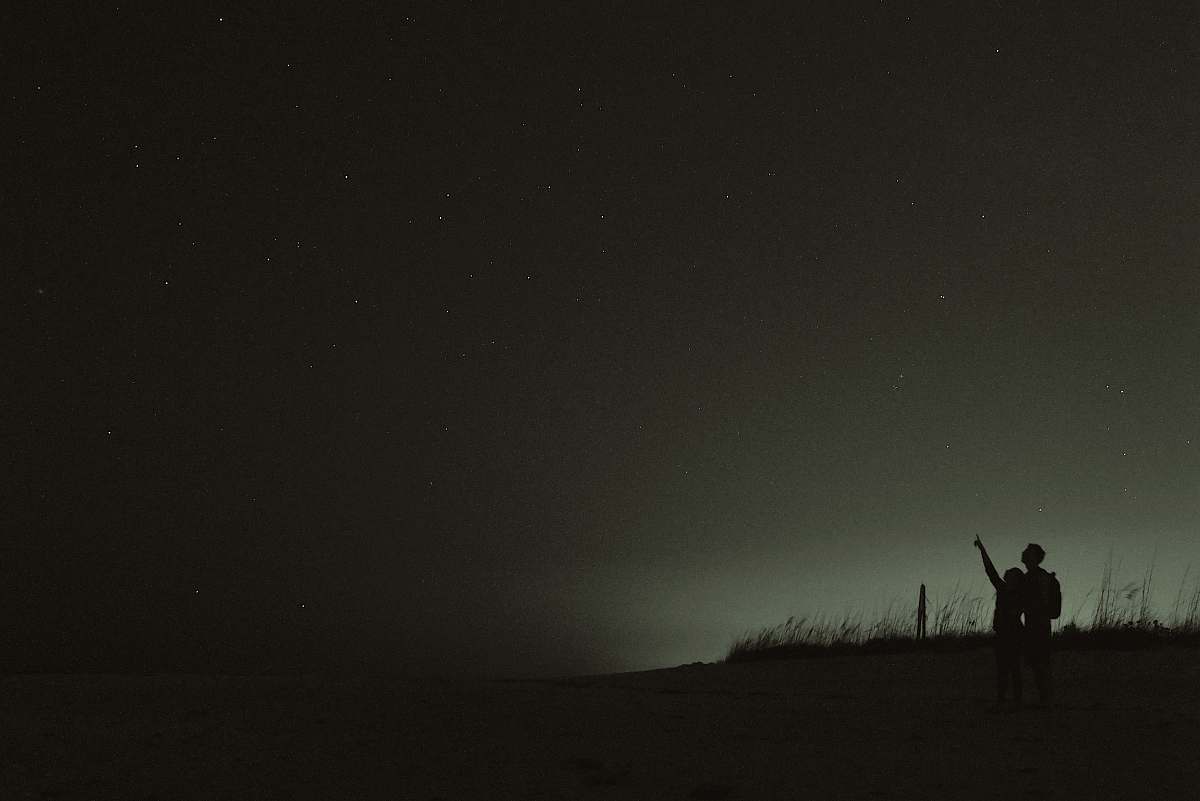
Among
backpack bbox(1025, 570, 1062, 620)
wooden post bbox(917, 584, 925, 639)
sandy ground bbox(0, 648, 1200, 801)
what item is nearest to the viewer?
sandy ground bbox(0, 648, 1200, 801)

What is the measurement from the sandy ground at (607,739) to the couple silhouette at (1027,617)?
18.9 inches

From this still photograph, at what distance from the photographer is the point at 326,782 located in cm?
854

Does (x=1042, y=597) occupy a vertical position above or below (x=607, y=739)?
above

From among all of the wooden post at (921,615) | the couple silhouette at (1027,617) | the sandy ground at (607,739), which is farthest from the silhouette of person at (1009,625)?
the wooden post at (921,615)

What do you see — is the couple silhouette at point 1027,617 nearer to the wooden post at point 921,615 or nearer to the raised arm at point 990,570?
the raised arm at point 990,570

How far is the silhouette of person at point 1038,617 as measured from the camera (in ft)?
37.2

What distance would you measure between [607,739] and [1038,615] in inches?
205

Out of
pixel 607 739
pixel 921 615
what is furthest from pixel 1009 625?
pixel 921 615

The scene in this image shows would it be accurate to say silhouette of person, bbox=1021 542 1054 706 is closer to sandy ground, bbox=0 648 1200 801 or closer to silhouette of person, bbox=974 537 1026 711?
silhouette of person, bbox=974 537 1026 711

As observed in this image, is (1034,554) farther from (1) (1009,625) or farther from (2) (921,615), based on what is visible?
(2) (921,615)

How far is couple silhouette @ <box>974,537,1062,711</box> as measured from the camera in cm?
1135

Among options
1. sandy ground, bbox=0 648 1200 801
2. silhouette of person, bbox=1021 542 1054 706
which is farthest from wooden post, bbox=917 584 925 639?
silhouette of person, bbox=1021 542 1054 706

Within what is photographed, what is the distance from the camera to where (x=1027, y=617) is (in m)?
11.4

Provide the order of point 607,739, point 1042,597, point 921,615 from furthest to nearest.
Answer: point 921,615, point 1042,597, point 607,739
